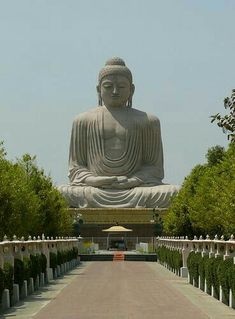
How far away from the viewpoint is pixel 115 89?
74625 mm

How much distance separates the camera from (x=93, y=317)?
15.7m

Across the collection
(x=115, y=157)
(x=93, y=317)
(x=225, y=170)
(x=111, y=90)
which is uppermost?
(x=111, y=90)

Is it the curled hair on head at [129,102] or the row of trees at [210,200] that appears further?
the curled hair on head at [129,102]

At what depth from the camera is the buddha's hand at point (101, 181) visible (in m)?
72.9

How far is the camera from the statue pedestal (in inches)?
2820

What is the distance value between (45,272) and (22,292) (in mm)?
6666

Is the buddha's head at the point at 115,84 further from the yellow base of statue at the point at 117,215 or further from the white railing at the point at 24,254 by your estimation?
the white railing at the point at 24,254

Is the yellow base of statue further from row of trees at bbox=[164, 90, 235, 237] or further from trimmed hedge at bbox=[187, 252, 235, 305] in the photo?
trimmed hedge at bbox=[187, 252, 235, 305]

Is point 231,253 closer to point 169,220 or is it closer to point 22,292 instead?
point 22,292

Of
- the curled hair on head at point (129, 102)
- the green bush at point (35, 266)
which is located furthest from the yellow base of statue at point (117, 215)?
the green bush at point (35, 266)

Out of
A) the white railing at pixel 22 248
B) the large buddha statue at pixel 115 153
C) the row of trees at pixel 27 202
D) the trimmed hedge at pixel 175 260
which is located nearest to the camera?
the white railing at pixel 22 248

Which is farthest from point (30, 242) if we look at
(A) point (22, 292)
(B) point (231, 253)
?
(B) point (231, 253)

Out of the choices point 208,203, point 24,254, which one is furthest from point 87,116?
point 24,254

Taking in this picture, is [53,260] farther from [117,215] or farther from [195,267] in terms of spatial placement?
[117,215]
